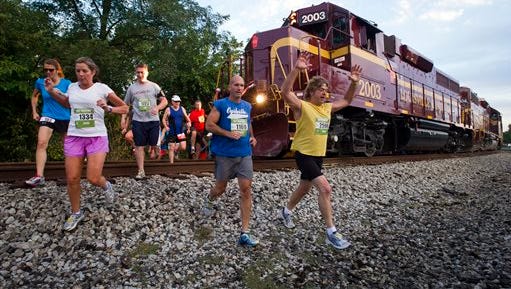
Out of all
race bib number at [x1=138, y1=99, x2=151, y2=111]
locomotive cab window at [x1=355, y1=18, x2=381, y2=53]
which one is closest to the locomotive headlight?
locomotive cab window at [x1=355, y1=18, x2=381, y2=53]

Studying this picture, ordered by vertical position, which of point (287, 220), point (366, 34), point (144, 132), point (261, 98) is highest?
point (366, 34)

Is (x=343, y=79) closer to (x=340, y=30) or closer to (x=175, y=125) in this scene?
(x=340, y=30)

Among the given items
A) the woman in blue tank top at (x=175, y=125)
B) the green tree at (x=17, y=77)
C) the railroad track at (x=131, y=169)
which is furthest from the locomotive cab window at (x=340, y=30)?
the green tree at (x=17, y=77)

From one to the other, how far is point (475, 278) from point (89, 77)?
4050 millimetres

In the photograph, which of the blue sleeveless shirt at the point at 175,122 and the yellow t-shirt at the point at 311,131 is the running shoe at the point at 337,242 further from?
the blue sleeveless shirt at the point at 175,122

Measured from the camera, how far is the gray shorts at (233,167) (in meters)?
4.02

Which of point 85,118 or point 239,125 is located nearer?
point 85,118

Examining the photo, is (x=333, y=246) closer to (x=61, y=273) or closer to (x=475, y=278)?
(x=475, y=278)

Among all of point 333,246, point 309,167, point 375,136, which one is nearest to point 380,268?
point 333,246

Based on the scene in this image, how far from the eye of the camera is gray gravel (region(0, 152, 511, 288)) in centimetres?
320

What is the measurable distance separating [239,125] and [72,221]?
70.9 inches

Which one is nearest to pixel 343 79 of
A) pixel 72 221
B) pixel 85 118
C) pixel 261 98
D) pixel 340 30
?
pixel 340 30

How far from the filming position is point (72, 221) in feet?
12.0

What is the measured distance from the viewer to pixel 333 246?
13.3 feet
